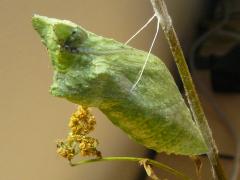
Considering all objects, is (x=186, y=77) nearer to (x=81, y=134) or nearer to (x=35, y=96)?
(x=81, y=134)

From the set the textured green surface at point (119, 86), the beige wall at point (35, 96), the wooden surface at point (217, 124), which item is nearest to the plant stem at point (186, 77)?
the textured green surface at point (119, 86)

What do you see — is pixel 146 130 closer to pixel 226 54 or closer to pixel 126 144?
pixel 126 144

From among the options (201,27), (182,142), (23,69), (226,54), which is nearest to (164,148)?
(182,142)

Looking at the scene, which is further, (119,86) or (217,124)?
(217,124)

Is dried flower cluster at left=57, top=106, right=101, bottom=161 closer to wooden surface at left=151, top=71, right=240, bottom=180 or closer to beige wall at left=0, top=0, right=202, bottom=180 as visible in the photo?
beige wall at left=0, top=0, right=202, bottom=180

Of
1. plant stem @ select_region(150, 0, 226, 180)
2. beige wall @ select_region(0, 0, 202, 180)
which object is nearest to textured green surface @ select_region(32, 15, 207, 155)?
plant stem @ select_region(150, 0, 226, 180)

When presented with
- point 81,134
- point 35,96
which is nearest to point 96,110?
point 35,96
